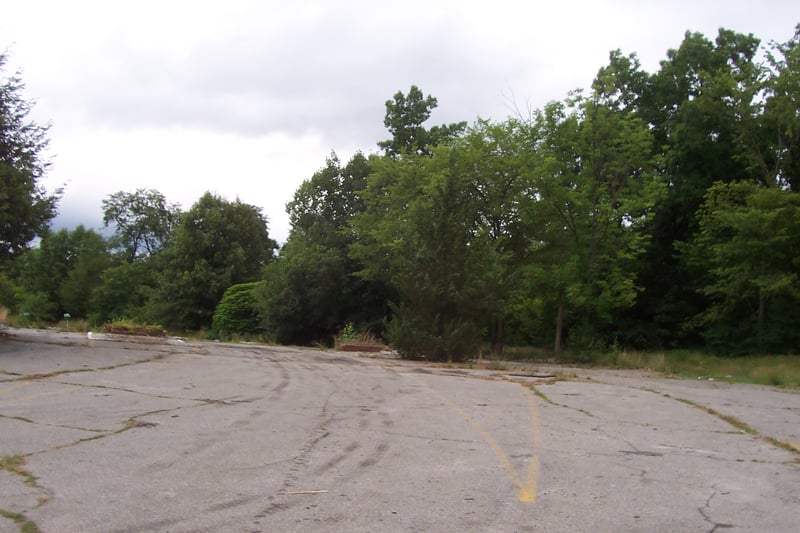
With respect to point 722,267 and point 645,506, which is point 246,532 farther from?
point 722,267

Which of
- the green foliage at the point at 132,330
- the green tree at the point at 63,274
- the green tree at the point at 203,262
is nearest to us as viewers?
the green foliage at the point at 132,330

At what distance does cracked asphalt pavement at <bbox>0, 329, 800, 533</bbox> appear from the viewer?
514 cm

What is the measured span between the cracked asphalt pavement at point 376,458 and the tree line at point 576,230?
37.9 ft

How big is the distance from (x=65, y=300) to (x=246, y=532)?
77.2 m

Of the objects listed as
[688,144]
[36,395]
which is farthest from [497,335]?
[36,395]

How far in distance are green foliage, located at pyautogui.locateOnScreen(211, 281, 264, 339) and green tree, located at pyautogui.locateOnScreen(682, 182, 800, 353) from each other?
30.4m

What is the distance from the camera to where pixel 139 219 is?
81.4 meters

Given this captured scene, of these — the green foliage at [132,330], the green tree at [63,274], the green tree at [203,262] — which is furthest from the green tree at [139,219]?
the green foliage at [132,330]

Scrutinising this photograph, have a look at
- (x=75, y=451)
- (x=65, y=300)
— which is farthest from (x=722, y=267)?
(x=65, y=300)

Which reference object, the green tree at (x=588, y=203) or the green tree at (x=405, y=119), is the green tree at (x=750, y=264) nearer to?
the green tree at (x=588, y=203)

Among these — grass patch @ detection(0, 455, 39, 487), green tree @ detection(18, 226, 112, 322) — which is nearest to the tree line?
grass patch @ detection(0, 455, 39, 487)

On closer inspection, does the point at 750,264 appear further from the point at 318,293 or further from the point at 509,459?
the point at 509,459

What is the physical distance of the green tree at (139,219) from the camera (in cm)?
8100

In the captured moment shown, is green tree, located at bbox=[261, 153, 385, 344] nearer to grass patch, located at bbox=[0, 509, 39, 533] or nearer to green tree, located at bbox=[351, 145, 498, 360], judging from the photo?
green tree, located at bbox=[351, 145, 498, 360]
